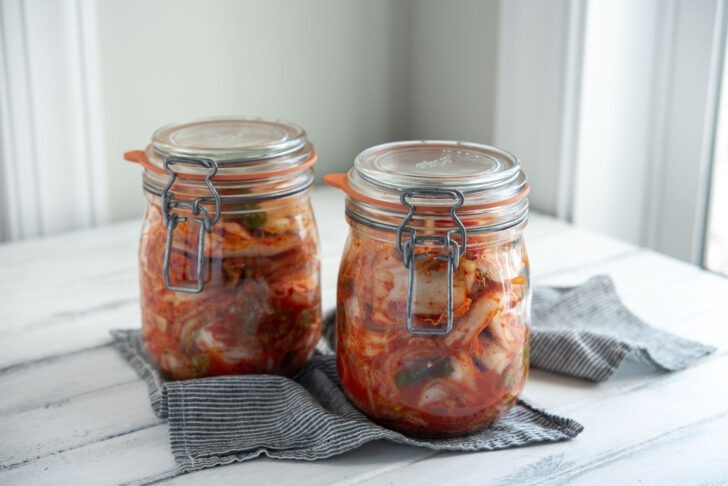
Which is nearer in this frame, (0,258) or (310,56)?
(0,258)

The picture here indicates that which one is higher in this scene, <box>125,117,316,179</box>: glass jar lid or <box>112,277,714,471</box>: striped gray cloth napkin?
<box>125,117,316,179</box>: glass jar lid

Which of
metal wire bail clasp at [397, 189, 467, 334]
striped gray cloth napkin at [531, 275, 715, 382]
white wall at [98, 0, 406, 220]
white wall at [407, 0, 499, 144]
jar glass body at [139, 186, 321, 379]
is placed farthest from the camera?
white wall at [407, 0, 499, 144]

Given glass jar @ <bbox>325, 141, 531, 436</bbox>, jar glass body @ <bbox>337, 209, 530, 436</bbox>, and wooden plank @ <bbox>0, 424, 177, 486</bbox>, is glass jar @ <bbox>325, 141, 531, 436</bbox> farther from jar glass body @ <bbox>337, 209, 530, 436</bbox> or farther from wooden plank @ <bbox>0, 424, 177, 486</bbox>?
wooden plank @ <bbox>0, 424, 177, 486</bbox>

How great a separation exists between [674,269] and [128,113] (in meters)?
0.83

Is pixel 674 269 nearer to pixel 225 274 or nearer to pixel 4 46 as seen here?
pixel 225 274

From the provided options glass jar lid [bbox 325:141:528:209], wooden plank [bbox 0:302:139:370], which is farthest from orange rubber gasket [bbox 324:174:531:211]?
wooden plank [bbox 0:302:139:370]

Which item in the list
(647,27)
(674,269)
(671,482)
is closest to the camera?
(671,482)

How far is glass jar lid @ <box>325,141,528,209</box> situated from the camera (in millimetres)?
688

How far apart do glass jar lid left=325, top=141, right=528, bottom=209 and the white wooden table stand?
0.70 feet

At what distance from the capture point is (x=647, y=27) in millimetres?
1301

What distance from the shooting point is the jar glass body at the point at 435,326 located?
701 millimetres

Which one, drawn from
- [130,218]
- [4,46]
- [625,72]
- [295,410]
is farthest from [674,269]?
[4,46]

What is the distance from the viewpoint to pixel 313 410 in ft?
2.53

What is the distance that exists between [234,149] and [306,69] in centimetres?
76
